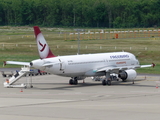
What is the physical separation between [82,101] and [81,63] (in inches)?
602

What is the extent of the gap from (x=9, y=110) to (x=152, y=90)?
73.7 ft

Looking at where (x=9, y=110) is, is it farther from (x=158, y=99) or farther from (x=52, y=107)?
(x=158, y=99)

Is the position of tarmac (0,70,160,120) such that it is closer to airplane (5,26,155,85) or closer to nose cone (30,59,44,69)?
airplane (5,26,155,85)

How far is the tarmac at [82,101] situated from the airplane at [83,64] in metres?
1.49

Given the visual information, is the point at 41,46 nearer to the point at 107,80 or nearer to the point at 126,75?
the point at 107,80

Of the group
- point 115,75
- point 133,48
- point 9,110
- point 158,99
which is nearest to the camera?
point 9,110

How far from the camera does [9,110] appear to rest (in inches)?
1484

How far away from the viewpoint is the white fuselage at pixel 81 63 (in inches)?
2163

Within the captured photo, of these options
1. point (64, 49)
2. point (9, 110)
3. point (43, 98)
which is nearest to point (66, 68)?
point (43, 98)

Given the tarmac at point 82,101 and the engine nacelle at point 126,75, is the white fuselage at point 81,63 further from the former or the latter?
the tarmac at point 82,101

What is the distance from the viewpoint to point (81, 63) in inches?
2319

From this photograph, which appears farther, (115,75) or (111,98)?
(115,75)

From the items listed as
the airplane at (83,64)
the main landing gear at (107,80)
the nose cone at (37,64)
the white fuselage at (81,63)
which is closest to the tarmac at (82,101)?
the main landing gear at (107,80)

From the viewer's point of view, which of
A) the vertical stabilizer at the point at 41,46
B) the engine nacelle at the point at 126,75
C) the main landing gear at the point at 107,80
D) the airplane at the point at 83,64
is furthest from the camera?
the engine nacelle at the point at 126,75
